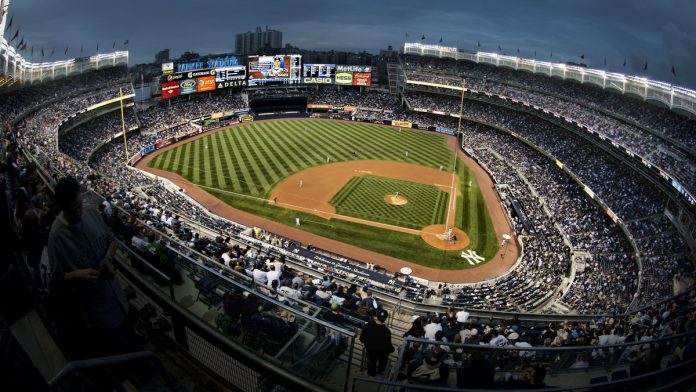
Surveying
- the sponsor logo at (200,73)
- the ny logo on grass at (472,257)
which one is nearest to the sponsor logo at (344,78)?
the sponsor logo at (200,73)

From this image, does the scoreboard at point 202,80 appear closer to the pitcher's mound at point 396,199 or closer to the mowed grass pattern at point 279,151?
the mowed grass pattern at point 279,151

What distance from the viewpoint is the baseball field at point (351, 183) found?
32.9 meters

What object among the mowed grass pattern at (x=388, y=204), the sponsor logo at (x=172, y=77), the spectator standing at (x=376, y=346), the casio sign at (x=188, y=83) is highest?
the sponsor logo at (x=172, y=77)

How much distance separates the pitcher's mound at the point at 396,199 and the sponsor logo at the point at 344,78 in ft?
135

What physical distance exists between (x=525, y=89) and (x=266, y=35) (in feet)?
304

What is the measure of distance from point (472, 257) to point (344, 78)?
52165 mm

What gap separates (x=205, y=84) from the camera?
67938mm

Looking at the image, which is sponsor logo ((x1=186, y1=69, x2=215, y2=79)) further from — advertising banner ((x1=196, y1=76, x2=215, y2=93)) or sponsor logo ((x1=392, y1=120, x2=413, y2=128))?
sponsor logo ((x1=392, y1=120, x2=413, y2=128))

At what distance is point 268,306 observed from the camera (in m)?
5.98

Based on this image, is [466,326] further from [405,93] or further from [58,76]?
[405,93]

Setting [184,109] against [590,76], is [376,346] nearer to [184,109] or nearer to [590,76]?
[590,76]

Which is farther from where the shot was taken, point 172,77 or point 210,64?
point 210,64

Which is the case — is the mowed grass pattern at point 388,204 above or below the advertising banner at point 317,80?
below

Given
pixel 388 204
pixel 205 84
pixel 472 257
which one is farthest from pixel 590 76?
pixel 205 84
